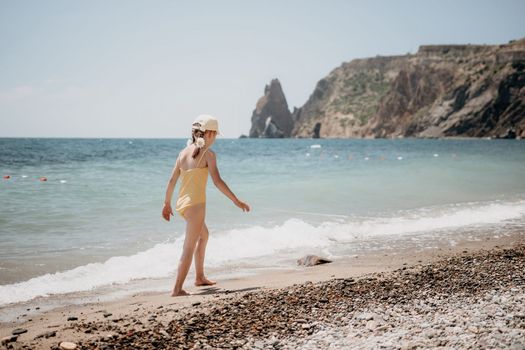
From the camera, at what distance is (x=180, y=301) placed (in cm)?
531

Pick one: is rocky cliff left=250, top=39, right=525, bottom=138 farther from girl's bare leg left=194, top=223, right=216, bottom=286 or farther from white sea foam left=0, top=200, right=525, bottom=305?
girl's bare leg left=194, top=223, right=216, bottom=286

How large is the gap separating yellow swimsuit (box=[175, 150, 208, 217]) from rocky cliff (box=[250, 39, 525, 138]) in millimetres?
109855

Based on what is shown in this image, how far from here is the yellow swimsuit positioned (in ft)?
19.0

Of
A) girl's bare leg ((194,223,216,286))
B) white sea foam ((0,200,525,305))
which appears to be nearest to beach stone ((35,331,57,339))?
white sea foam ((0,200,525,305))

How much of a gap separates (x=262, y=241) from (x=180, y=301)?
402cm

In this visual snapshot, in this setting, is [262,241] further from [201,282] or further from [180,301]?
[180,301]

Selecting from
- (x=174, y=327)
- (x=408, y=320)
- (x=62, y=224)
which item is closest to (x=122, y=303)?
(x=174, y=327)

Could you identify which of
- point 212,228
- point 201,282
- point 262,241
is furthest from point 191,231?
point 212,228

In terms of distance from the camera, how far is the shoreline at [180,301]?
4195 millimetres

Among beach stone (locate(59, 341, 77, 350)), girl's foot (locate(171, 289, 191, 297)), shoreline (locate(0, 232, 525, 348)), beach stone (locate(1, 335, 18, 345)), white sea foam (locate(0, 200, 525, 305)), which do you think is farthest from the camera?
white sea foam (locate(0, 200, 525, 305))

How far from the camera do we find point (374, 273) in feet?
20.3

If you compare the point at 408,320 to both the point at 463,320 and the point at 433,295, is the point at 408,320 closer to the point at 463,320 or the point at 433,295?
the point at 463,320

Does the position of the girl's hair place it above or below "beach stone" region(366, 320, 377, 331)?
above

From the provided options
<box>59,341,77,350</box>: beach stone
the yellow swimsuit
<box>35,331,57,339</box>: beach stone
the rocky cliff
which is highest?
the rocky cliff
